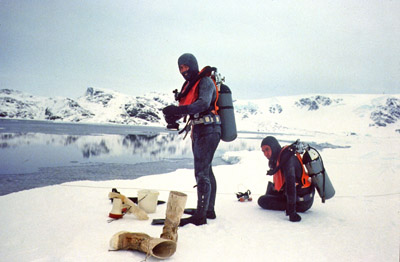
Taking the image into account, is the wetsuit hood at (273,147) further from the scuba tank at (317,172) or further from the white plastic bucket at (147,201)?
the white plastic bucket at (147,201)

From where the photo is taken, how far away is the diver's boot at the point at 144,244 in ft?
7.50

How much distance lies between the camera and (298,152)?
12.8 feet

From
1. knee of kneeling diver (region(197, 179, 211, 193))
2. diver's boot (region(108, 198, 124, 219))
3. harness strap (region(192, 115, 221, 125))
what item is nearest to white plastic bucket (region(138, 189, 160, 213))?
diver's boot (region(108, 198, 124, 219))

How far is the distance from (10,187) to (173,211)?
440 cm

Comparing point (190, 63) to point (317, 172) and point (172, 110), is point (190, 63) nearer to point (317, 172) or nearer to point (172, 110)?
point (172, 110)

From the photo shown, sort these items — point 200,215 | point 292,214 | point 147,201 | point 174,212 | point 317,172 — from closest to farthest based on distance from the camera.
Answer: point 174,212 < point 200,215 < point 292,214 < point 147,201 < point 317,172

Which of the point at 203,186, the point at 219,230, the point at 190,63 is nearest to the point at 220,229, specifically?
the point at 219,230

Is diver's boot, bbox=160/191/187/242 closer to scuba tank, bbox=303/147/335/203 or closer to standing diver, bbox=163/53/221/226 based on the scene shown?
standing diver, bbox=163/53/221/226

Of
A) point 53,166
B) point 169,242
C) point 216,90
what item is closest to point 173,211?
point 169,242

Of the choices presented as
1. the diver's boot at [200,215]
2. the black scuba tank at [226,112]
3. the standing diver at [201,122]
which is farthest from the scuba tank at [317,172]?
A: the diver's boot at [200,215]

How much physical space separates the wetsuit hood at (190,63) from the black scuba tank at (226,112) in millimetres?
414

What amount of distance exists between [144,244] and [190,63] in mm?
2223

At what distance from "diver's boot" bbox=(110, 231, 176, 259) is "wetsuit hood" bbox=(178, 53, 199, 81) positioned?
205 cm

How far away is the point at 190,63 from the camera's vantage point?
11.6 ft
